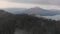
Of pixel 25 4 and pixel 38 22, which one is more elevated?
pixel 25 4

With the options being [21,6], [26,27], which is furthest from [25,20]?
[21,6]

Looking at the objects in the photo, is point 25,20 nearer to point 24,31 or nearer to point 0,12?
point 24,31

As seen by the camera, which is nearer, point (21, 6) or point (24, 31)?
point (24, 31)

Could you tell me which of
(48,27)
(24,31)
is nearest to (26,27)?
(24,31)

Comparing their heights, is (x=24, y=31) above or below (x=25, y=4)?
below

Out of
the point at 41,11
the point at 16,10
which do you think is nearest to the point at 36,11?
the point at 41,11

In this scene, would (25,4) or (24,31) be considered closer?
(24,31)

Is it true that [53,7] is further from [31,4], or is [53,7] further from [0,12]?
[0,12]

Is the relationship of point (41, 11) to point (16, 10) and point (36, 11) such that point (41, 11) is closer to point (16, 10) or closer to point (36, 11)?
point (36, 11)

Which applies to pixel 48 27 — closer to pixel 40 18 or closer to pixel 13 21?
pixel 40 18
